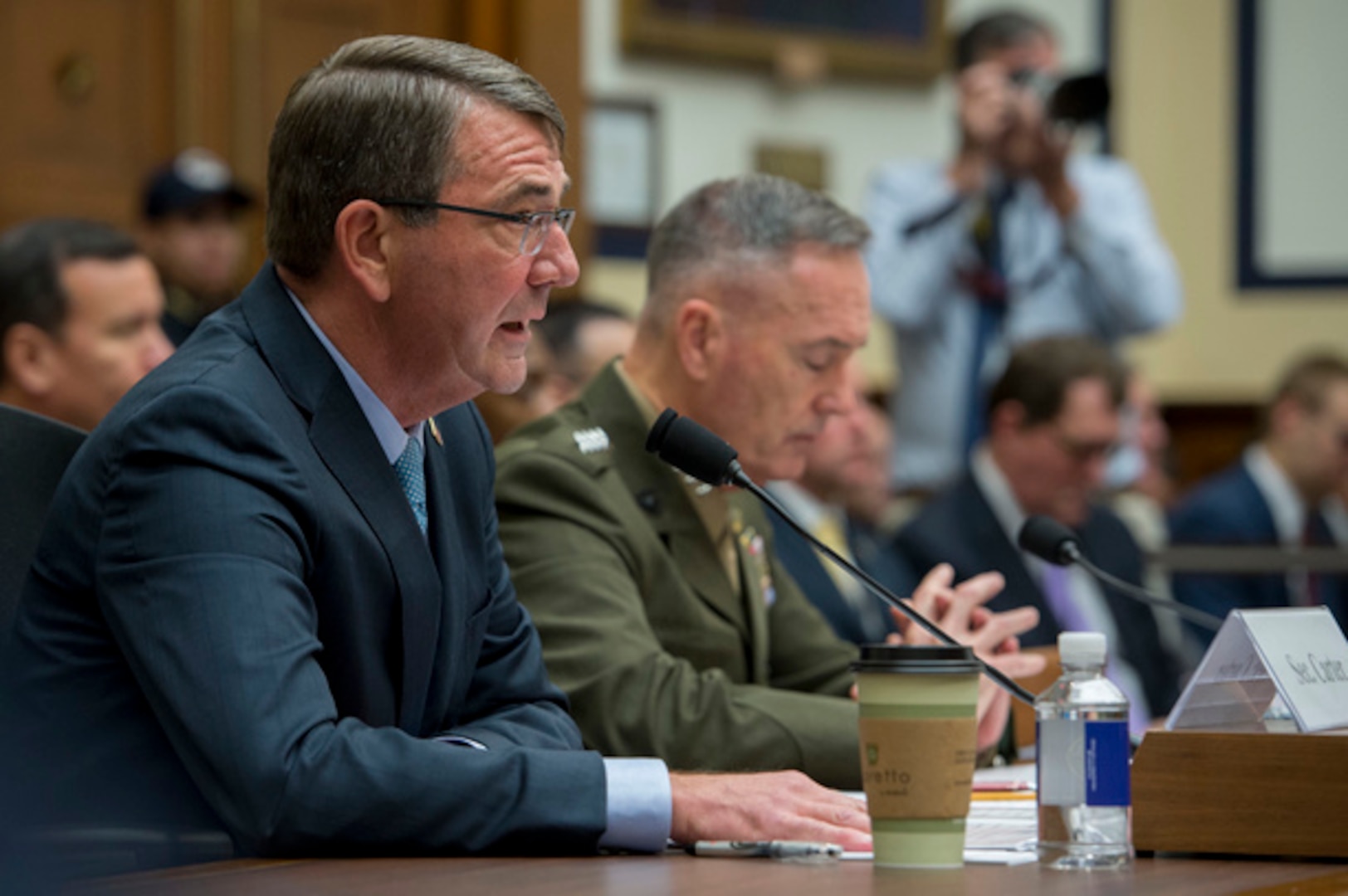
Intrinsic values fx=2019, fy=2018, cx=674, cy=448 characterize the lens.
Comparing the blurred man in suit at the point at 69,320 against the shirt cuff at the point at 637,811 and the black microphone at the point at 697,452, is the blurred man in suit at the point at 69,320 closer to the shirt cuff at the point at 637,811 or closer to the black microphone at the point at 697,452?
the black microphone at the point at 697,452

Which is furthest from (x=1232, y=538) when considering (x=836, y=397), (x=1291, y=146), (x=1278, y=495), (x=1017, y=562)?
(x=836, y=397)

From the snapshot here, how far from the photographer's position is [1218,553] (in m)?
4.60

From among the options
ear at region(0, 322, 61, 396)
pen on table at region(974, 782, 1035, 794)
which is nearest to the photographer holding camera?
ear at region(0, 322, 61, 396)

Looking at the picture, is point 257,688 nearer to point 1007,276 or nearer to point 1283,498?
point 1007,276

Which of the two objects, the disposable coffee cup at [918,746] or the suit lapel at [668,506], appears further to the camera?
the suit lapel at [668,506]

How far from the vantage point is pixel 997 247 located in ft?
14.7

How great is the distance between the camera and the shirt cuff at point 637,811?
1.41 m

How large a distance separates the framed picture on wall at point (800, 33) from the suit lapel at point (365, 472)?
4228 millimetres

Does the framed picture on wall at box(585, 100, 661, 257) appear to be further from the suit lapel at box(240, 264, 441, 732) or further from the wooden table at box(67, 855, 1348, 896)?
the wooden table at box(67, 855, 1348, 896)

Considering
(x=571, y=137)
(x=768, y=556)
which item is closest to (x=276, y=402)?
(x=768, y=556)

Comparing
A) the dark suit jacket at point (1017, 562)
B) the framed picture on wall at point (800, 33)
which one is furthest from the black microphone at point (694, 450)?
the framed picture on wall at point (800, 33)

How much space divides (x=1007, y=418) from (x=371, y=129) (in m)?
2.49

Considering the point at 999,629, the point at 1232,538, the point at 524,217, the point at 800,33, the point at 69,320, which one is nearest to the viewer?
the point at 524,217

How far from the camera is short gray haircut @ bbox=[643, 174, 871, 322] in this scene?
233 cm
